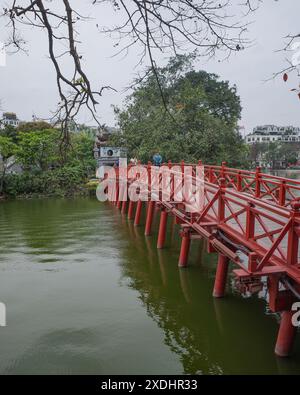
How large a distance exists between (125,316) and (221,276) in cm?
234

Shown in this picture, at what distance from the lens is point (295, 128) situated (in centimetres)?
10688

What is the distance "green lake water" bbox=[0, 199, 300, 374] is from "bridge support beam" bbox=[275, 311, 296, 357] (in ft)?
0.50

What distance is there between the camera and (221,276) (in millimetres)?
9055

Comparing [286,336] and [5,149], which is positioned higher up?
[5,149]

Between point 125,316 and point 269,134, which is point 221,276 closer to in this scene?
point 125,316

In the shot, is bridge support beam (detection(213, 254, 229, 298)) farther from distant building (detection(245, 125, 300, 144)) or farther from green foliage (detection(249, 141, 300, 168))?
distant building (detection(245, 125, 300, 144))

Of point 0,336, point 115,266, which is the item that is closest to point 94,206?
point 115,266

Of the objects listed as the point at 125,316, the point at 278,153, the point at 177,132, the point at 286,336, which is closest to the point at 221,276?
the point at 125,316

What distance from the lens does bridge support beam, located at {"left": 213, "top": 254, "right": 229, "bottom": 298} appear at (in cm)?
896

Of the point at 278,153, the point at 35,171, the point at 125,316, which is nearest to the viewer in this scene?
the point at 125,316

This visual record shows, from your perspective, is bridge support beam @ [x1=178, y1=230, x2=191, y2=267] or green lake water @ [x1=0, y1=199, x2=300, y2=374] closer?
green lake water @ [x1=0, y1=199, x2=300, y2=374]

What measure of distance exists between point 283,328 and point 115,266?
687cm

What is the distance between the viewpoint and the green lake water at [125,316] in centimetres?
662

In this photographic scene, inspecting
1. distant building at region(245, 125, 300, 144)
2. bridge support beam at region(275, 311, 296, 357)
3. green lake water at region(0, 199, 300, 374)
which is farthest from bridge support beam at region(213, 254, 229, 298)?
distant building at region(245, 125, 300, 144)
